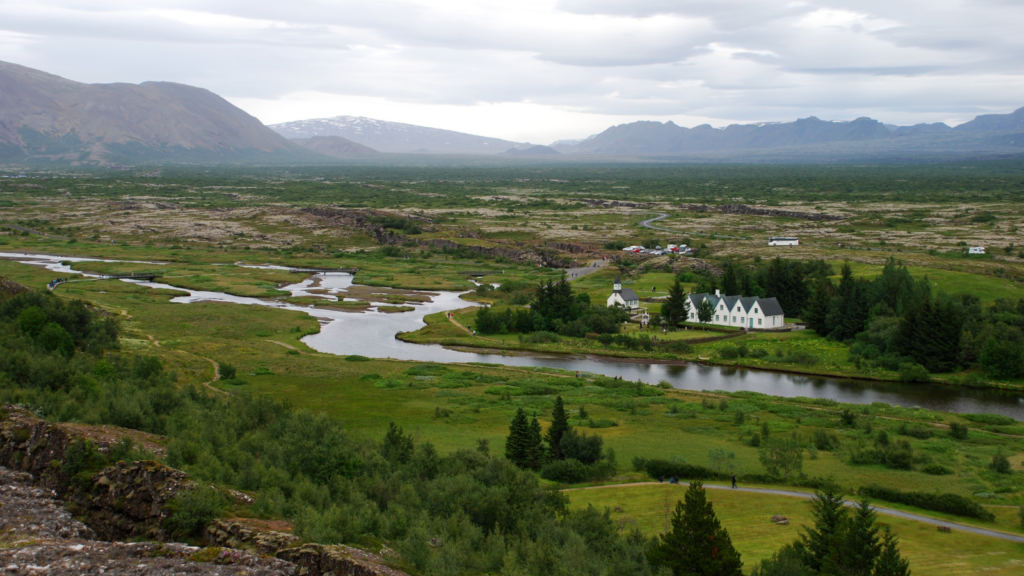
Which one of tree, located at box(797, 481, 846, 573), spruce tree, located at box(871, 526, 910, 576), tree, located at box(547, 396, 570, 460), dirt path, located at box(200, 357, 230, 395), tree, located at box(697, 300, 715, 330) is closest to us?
spruce tree, located at box(871, 526, 910, 576)

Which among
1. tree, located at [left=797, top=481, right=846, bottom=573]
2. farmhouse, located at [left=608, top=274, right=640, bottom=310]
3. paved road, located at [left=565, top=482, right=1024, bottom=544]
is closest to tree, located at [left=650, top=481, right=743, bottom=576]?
tree, located at [left=797, top=481, right=846, bottom=573]

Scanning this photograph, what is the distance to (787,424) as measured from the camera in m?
46.2

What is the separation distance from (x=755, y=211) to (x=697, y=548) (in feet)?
565

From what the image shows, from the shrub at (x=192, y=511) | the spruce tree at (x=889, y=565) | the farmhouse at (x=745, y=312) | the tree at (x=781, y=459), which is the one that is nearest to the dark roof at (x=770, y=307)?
the farmhouse at (x=745, y=312)

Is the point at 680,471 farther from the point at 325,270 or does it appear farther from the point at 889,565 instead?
the point at 325,270

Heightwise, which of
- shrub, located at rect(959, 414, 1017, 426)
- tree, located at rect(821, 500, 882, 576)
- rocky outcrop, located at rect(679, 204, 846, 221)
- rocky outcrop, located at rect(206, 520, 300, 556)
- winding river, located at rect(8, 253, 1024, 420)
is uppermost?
rocky outcrop, located at rect(679, 204, 846, 221)

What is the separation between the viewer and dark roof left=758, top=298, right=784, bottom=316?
75750 mm

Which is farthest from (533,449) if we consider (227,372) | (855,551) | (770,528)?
(227,372)

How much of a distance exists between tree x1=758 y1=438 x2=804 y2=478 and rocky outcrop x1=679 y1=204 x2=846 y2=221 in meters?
139

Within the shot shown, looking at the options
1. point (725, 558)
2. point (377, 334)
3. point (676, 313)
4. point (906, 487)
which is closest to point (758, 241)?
point (676, 313)

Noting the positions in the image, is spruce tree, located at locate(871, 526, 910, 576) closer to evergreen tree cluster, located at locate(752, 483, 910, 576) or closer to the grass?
evergreen tree cluster, located at locate(752, 483, 910, 576)

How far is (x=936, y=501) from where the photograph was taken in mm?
32250

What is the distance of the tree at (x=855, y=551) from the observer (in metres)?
23.2

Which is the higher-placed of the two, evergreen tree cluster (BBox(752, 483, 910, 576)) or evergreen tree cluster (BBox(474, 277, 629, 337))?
evergreen tree cluster (BBox(752, 483, 910, 576))
